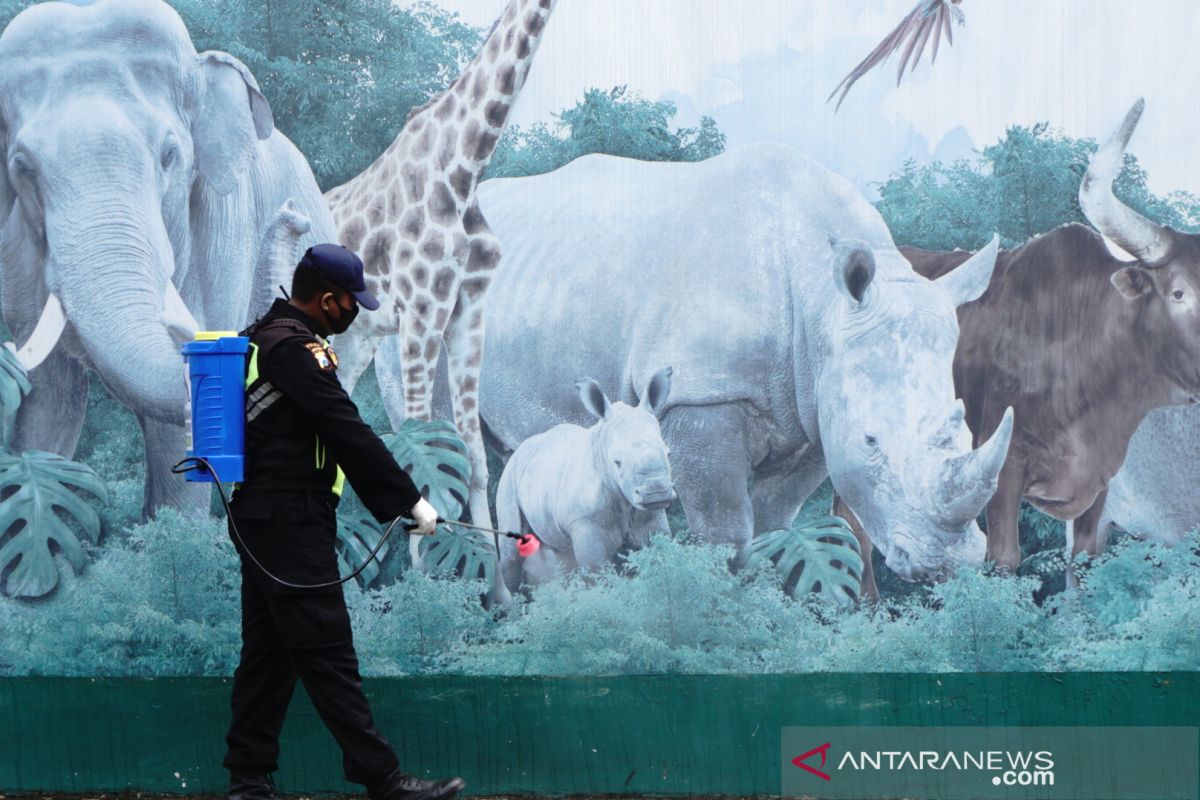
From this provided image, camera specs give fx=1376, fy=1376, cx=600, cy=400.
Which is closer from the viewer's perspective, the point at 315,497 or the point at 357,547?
the point at 315,497

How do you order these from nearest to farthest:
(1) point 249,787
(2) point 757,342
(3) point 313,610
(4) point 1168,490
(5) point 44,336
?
(3) point 313,610 < (1) point 249,787 < (4) point 1168,490 < (2) point 757,342 < (5) point 44,336

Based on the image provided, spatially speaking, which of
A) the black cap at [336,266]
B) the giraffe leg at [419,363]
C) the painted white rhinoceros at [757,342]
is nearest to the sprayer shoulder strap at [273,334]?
the black cap at [336,266]

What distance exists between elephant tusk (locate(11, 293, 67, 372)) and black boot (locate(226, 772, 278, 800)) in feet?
6.10

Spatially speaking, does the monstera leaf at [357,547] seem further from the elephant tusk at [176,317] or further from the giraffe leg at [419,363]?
the elephant tusk at [176,317]

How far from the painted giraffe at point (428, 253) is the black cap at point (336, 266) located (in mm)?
1016

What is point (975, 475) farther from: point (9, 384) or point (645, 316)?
point (9, 384)

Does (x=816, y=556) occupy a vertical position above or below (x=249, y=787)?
above

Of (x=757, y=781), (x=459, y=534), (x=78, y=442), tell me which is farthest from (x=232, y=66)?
(x=757, y=781)

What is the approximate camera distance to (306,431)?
4066 millimetres

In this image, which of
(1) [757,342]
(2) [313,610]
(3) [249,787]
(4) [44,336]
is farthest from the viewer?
(4) [44,336]

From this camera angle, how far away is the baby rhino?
197 inches

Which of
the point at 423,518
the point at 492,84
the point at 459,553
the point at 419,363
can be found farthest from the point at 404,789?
the point at 492,84

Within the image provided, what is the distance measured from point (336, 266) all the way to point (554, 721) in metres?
1.90

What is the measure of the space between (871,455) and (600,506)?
997 mm
